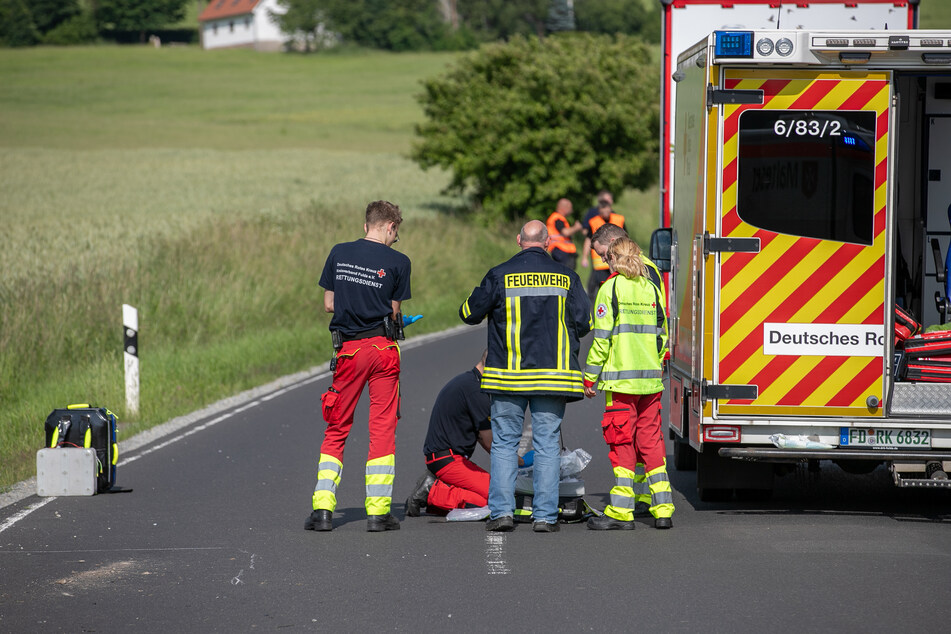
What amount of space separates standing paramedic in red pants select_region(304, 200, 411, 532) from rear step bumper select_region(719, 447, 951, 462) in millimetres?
2060

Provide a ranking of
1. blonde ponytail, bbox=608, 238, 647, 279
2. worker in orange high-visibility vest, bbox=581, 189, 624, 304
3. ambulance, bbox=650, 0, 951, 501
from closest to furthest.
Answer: ambulance, bbox=650, 0, 951, 501 < blonde ponytail, bbox=608, 238, 647, 279 < worker in orange high-visibility vest, bbox=581, 189, 624, 304

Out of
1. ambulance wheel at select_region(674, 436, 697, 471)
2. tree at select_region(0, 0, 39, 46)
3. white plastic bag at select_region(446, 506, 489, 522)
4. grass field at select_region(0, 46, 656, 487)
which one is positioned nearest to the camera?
white plastic bag at select_region(446, 506, 489, 522)

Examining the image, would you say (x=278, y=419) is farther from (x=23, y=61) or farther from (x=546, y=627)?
(x=23, y=61)

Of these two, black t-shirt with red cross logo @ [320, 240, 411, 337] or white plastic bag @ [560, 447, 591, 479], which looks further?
white plastic bag @ [560, 447, 591, 479]

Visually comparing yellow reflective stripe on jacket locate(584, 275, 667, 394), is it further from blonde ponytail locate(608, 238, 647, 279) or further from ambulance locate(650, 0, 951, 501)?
ambulance locate(650, 0, 951, 501)

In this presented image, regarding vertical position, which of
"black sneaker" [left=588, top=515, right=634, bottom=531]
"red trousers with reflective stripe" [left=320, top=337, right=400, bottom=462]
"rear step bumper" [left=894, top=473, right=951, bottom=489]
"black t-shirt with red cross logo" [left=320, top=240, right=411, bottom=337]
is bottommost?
"black sneaker" [left=588, top=515, right=634, bottom=531]

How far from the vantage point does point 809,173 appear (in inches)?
295

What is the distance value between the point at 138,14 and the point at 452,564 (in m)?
123

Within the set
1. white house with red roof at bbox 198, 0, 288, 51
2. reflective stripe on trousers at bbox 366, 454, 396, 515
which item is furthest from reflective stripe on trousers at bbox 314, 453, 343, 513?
white house with red roof at bbox 198, 0, 288, 51

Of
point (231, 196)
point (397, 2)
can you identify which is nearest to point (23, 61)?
point (397, 2)

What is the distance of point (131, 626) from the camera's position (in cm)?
568

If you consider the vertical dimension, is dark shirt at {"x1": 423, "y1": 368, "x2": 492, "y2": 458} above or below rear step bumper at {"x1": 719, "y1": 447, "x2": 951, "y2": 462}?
above

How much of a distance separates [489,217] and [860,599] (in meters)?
27.4

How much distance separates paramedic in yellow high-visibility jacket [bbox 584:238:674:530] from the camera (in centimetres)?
759
